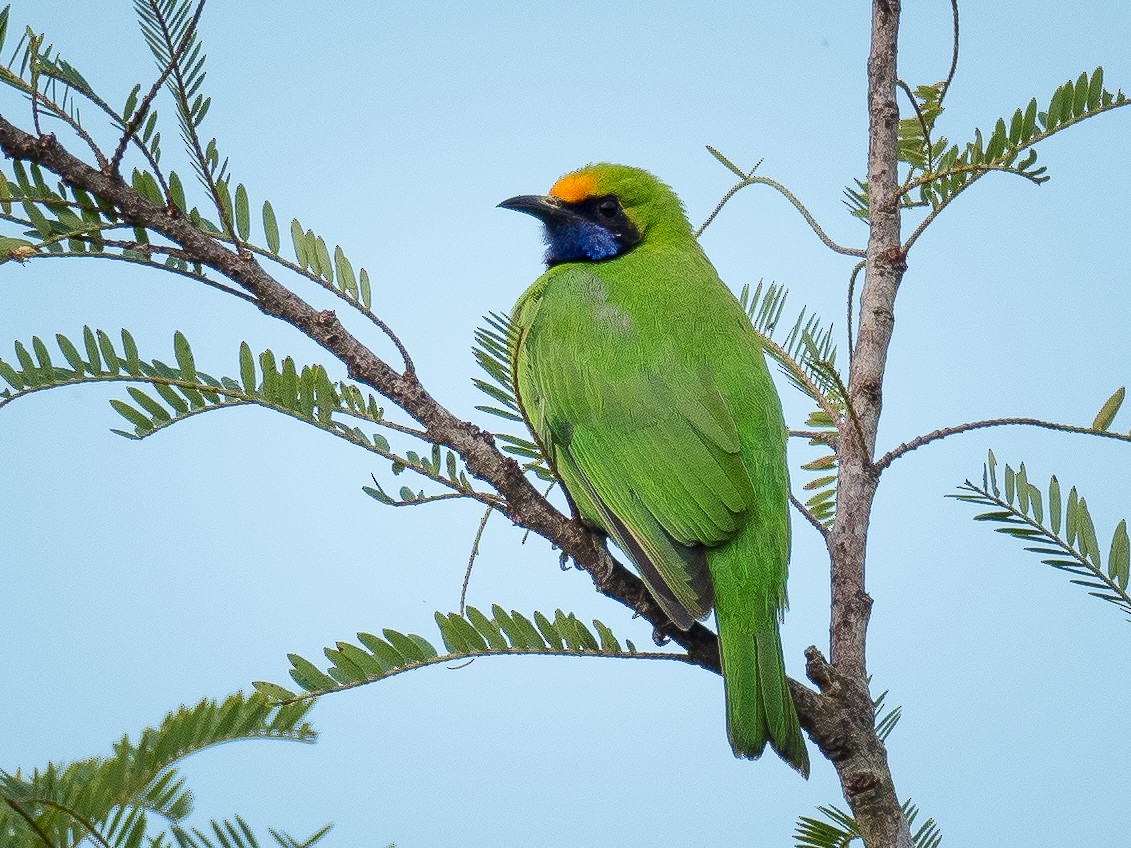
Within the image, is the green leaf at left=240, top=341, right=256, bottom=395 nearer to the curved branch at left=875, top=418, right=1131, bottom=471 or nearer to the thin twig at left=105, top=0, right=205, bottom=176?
the thin twig at left=105, top=0, right=205, bottom=176

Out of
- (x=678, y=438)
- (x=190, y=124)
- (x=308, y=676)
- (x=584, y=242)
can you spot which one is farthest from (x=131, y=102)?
(x=584, y=242)

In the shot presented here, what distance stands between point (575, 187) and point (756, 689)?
2.24 m

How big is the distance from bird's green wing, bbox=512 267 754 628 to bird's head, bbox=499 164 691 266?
508 mm

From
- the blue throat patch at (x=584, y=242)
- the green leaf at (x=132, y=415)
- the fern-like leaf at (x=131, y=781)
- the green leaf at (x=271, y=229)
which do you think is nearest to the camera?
the fern-like leaf at (x=131, y=781)

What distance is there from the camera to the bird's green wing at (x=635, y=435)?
292 cm

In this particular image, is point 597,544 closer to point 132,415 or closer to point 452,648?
point 452,648

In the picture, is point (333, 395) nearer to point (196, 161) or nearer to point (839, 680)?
point (196, 161)

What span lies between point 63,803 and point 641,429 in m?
1.80

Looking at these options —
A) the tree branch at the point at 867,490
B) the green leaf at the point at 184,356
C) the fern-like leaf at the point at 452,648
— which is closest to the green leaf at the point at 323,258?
the green leaf at the point at 184,356

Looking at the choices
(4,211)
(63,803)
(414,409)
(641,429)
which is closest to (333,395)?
(414,409)

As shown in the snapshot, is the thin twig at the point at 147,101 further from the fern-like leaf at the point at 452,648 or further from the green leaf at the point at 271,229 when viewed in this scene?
the fern-like leaf at the point at 452,648

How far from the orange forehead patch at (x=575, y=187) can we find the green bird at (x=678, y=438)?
286 millimetres

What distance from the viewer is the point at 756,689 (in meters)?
2.56

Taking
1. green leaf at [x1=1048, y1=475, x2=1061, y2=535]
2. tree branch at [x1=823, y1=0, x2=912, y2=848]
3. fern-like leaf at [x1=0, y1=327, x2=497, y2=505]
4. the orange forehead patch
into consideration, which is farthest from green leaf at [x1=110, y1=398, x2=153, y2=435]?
the orange forehead patch
